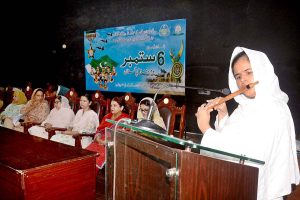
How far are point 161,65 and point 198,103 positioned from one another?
0.94m

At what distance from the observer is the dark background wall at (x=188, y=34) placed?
3.73 metres

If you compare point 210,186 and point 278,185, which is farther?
point 278,185

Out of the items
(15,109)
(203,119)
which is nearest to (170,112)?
(203,119)

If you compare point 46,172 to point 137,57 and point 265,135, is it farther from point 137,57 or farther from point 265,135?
point 137,57

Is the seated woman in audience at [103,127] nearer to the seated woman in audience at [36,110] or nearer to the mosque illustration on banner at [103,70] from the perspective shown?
the seated woman in audience at [36,110]

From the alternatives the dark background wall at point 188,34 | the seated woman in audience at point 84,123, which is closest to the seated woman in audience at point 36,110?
the seated woman in audience at point 84,123

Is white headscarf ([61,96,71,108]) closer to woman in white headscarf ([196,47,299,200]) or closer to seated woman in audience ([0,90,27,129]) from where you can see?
seated woman in audience ([0,90,27,129])

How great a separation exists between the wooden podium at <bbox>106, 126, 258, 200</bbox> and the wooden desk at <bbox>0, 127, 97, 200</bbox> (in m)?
0.65

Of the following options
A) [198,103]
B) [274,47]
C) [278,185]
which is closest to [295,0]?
[274,47]

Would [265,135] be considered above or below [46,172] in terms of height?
above

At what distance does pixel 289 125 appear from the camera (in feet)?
4.58

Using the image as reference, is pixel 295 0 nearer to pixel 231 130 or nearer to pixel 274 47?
pixel 274 47

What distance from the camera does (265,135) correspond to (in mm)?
1314

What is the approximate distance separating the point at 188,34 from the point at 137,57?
113 centimetres
